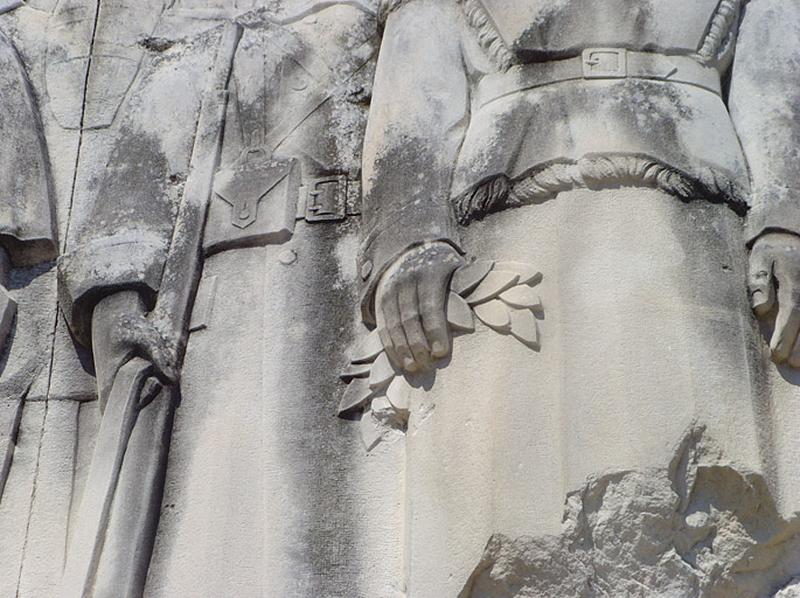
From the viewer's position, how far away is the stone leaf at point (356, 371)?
638 cm

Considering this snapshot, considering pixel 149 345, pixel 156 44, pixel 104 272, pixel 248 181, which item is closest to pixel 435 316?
pixel 149 345

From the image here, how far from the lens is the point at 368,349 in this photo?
20.9 feet

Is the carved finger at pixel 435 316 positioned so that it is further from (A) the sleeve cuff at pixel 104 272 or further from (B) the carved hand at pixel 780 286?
(A) the sleeve cuff at pixel 104 272

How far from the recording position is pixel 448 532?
5801 millimetres

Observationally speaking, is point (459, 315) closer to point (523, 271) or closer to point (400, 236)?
point (523, 271)

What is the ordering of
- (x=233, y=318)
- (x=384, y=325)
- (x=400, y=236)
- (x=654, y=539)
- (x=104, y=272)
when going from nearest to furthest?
(x=654, y=539), (x=384, y=325), (x=400, y=236), (x=233, y=318), (x=104, y=272)

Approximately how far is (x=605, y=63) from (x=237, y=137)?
1.51 m

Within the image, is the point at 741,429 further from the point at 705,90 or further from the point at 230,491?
the point at 230,491

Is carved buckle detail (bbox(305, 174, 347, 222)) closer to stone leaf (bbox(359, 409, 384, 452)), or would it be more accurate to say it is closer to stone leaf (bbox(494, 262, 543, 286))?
stone leaf (bbox(359, 409, 384, 452))

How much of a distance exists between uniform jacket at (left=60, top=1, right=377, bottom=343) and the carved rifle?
0.07 metres

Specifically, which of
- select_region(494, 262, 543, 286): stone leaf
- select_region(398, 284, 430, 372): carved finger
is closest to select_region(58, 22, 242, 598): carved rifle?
select_region(398, 284, 430, 372): carved finger

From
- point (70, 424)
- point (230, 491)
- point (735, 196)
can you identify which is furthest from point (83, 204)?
point (735, 196)

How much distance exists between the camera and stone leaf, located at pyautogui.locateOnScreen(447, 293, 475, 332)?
5.99m

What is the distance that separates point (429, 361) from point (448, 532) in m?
0.58
